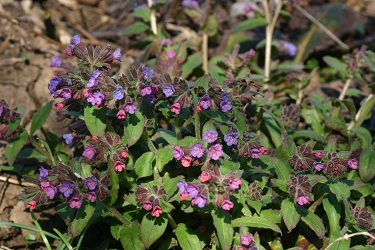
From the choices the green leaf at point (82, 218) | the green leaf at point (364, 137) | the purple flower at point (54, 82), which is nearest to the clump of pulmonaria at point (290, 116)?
the green leaf at point (364, 137)

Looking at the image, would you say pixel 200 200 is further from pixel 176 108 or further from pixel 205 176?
pixel 176 108

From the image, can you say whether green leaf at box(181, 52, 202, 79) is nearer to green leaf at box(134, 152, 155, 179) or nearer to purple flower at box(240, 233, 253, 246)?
green leaf at box(134, 152, 155, 179)

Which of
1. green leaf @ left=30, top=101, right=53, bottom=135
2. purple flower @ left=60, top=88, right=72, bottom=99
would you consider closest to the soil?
green leaf @ left=30, top=101, right=53, bottom=135

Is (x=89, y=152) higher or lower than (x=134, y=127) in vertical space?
lower

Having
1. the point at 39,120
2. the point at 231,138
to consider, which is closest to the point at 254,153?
the point at 231,138

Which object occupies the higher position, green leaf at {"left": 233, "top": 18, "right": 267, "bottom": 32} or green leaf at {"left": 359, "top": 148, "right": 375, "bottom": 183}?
green leaf at {"left": 233, "top": 18, "right": 267, "bottom": 32}

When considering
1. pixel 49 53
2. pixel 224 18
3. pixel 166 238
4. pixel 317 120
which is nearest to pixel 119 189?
pixel 166 238

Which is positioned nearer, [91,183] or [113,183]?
[91,183]

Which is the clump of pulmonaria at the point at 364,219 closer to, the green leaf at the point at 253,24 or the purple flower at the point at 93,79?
the purple flower at the point at 93,79
